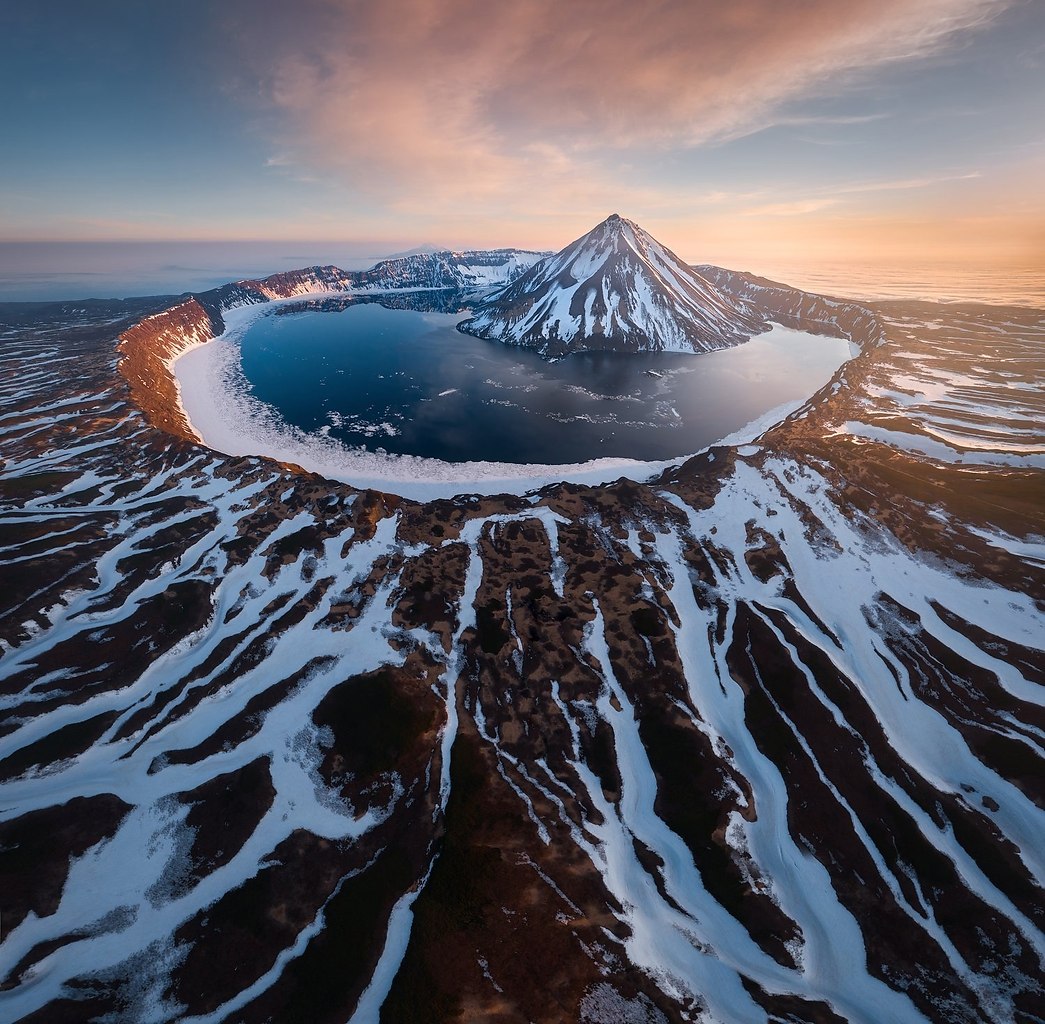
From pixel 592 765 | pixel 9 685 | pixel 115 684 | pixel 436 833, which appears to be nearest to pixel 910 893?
pixel 592 765

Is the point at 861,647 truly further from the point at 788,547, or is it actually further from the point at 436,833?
the point at 436,833

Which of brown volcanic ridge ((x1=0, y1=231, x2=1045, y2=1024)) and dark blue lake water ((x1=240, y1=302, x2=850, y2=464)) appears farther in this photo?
dark blue lake water ((x1=240, y1=302, x2=850, y2=464))

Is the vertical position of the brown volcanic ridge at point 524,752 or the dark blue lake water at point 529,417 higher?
the dark blue lake water at point 529,417

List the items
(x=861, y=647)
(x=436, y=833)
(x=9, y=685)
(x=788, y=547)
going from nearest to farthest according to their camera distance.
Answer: (x=436, y=833) → (x=9, y=685) → (x=861, y=647) → (x=788, y=547)

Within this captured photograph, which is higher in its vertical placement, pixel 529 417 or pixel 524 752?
pixel 529 417

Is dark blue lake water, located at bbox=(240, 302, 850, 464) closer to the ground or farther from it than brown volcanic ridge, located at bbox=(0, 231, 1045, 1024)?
farther from it

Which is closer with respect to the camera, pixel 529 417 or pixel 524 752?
pixel 524 752

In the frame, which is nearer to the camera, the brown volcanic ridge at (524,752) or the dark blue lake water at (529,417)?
the brown volcanic ridge at (524,752)

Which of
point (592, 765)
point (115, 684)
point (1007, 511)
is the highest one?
point (1007, 511)
